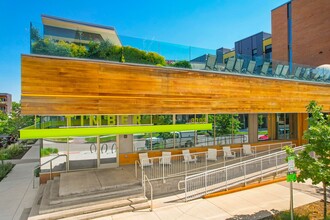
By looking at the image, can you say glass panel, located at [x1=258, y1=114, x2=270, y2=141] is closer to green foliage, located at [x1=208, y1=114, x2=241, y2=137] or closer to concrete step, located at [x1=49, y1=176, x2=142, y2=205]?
green foliage, located at [x1=208, y1=114, x2=241, y2=137]

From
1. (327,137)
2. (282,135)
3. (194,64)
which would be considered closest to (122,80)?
(194,64)

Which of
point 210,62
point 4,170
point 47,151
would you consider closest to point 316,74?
point 210,62

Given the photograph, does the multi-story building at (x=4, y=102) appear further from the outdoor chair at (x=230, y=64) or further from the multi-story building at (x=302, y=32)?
the outdoor chair at (x=230, y=64)

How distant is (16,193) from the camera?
31.3 feet

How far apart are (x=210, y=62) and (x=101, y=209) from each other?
897cm

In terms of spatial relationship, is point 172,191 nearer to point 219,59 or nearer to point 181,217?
point 181,217

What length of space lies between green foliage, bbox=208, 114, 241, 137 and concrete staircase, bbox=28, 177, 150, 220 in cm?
787

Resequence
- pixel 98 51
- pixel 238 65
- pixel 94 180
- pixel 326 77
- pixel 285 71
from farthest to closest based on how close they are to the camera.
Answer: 1. pixel 326 77
2. pixel 285 71
3. pixel 238 65
4. pixel 94 180
5. pixel 98 51

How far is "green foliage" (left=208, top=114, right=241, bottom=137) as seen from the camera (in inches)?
571

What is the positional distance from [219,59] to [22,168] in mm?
14920

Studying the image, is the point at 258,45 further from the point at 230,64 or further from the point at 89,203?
the point at 89,203

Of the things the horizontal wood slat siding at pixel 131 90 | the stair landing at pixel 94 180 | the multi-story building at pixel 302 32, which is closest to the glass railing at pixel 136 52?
the horizontal wood slat siding at pixel 131 90

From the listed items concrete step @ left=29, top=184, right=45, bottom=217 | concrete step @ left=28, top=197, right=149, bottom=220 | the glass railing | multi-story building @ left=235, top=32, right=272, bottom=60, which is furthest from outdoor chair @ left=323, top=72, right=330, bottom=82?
multi-story building @ left=235, top=32, right=272, bottom=60

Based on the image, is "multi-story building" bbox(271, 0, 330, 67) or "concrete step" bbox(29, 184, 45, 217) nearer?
"concrete step" bbox(29, 184, 45, 217)
